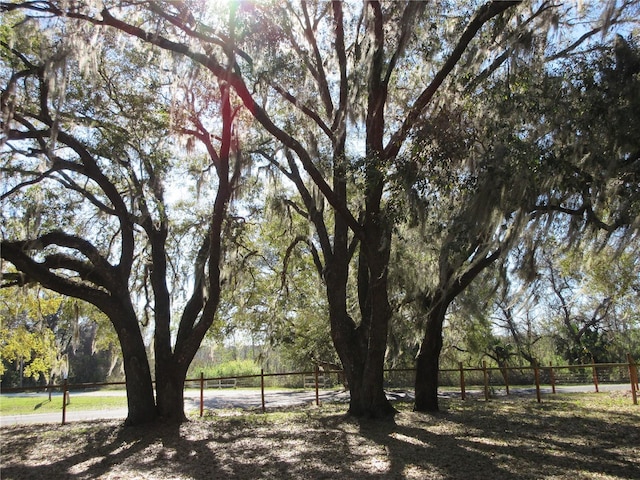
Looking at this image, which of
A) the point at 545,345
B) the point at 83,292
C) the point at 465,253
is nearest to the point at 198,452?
the point at 83,292

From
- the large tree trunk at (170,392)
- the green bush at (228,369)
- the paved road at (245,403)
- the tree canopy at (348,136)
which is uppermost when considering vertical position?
the tree canopy at (348,136)

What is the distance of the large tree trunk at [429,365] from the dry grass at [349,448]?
0.58 metres

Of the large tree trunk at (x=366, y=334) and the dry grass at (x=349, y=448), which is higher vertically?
the large tree trunk at (x=366, y=334)

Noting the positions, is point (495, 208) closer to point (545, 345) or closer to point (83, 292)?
point (83, 292)

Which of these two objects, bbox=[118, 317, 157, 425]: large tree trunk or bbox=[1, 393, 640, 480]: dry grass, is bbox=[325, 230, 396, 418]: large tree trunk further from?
bbox=[118, 317, 157, 425]: large tree trunk

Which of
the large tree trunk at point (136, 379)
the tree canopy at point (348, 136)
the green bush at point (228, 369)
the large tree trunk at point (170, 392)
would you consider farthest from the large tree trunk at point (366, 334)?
the green bush at point (228, 369)

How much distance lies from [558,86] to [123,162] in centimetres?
760

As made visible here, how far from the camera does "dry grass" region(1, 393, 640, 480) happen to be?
5.43 m

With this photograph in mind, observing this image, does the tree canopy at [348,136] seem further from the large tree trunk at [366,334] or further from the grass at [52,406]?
the grass at [52,406]

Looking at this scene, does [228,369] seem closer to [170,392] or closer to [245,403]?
[245,403]

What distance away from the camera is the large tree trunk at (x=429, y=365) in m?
10.2

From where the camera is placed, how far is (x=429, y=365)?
10219 mm

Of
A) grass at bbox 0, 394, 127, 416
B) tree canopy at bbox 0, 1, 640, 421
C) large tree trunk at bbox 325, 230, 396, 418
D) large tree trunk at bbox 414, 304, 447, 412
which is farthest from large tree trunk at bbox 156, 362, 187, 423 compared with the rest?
grass at bbox 0, 394, 127, 416

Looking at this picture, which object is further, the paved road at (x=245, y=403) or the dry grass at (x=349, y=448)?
the paved road at (x=245, y=403)
